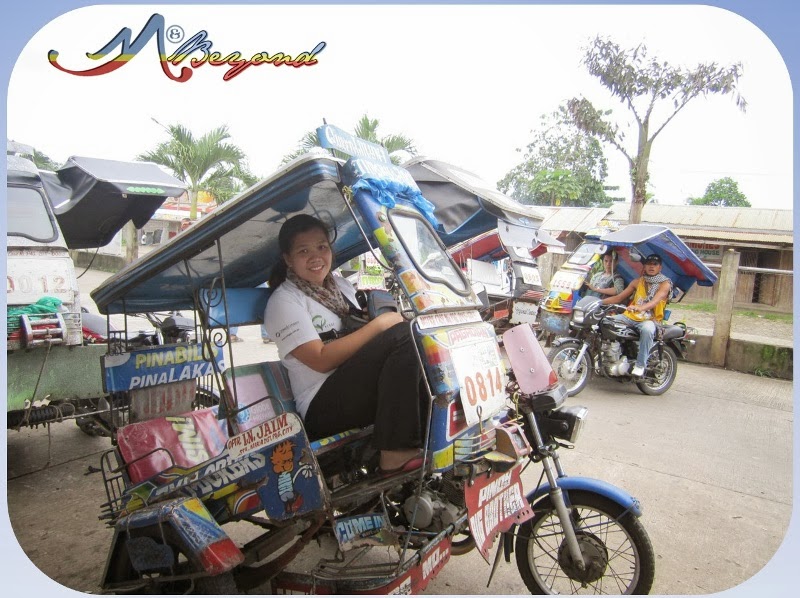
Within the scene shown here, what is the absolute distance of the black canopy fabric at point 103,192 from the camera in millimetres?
4660

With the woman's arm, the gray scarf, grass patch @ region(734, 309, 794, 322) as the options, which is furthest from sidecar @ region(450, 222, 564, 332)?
grass patch @ region(734, 309, 794, 322)

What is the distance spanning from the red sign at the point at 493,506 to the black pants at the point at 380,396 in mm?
287

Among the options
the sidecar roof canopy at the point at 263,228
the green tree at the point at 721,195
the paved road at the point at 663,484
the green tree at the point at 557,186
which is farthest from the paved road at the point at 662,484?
the green tree at the point at 721,195

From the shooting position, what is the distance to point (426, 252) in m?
2.27

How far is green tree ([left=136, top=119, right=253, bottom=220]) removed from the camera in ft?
37.9

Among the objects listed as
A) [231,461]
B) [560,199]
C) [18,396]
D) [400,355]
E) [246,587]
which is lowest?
[246,587]

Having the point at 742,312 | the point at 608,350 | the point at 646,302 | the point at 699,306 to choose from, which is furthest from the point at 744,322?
the point at 608,350

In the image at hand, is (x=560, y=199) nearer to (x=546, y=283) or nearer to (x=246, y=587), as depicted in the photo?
(x=546, y=283)

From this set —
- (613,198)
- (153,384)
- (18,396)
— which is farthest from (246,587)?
(613,198)

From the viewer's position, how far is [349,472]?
2.34 meters

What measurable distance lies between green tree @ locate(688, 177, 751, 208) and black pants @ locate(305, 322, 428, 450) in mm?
30605

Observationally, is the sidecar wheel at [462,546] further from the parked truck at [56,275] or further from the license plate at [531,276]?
the license plate at [531,276]

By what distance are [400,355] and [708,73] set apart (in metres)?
8.06

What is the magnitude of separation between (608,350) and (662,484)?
2.42 metres
